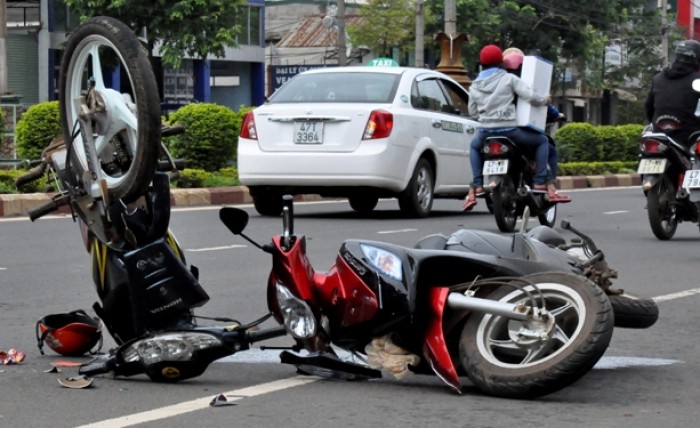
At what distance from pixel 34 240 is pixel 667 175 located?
497 centimetres

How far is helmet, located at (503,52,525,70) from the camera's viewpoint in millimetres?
13445

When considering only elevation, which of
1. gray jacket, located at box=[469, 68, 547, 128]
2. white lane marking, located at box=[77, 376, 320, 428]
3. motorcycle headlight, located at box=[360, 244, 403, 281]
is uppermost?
gray jacket, located at box=[469, 68, 547, 128]

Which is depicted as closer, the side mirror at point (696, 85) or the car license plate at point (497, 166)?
the side mirror at point (696, 85)

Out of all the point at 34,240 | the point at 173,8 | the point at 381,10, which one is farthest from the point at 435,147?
the point at 381,10

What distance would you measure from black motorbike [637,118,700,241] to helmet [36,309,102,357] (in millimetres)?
6830

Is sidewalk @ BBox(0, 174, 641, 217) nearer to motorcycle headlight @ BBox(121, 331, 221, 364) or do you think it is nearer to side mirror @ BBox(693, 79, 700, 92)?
side mirror @ BBox(693, 79, 700, 92)

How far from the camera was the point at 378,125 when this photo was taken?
14.0 metres

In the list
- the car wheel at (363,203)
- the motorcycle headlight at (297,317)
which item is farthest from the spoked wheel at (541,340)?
the car wheel at (363,203)

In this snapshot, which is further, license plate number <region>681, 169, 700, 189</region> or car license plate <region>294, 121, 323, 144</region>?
car license plate <region>294, 121, 323, 144</region>

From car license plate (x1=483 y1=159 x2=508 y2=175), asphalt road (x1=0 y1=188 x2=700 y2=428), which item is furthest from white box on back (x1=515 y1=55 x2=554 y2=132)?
asphalt road (x1=0 y1=188 x2=700 y2=428)

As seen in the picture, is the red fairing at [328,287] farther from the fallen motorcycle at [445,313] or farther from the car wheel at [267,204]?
the car wheel at [267,204]

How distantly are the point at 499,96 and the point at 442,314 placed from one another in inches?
309

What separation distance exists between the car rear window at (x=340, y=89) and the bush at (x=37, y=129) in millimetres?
4839

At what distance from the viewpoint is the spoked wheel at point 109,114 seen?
5.34 meters
